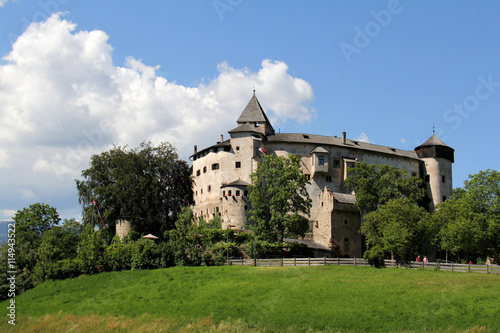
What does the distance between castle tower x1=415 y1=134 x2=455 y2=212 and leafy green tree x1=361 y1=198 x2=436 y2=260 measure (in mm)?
31371

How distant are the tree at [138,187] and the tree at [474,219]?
34.8 metres

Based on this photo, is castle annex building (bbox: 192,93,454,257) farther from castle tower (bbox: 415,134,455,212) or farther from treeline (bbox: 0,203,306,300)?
treeline (bbox: 0,203,306,300)

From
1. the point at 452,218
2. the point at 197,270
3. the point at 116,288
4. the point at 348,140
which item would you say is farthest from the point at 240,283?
the point at 348,140

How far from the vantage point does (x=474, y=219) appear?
160 ft

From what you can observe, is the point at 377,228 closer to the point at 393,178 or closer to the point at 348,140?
the point at 393,178

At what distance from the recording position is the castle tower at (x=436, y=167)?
83.9 metres

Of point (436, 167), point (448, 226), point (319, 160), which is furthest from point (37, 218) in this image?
point (436, 167)

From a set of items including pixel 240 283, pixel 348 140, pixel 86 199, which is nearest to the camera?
pixel 240 283

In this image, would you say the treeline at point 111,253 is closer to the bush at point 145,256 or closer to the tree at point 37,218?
the bush at point 145,256

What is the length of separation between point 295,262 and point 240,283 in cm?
878

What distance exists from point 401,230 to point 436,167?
130 ft

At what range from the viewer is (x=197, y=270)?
153ft

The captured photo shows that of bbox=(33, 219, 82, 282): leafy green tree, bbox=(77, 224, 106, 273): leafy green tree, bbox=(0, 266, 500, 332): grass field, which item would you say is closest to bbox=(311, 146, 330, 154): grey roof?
bbox=(0, 266, 500, 332): grass field

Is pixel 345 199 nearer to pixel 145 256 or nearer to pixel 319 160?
pixel 319 160
